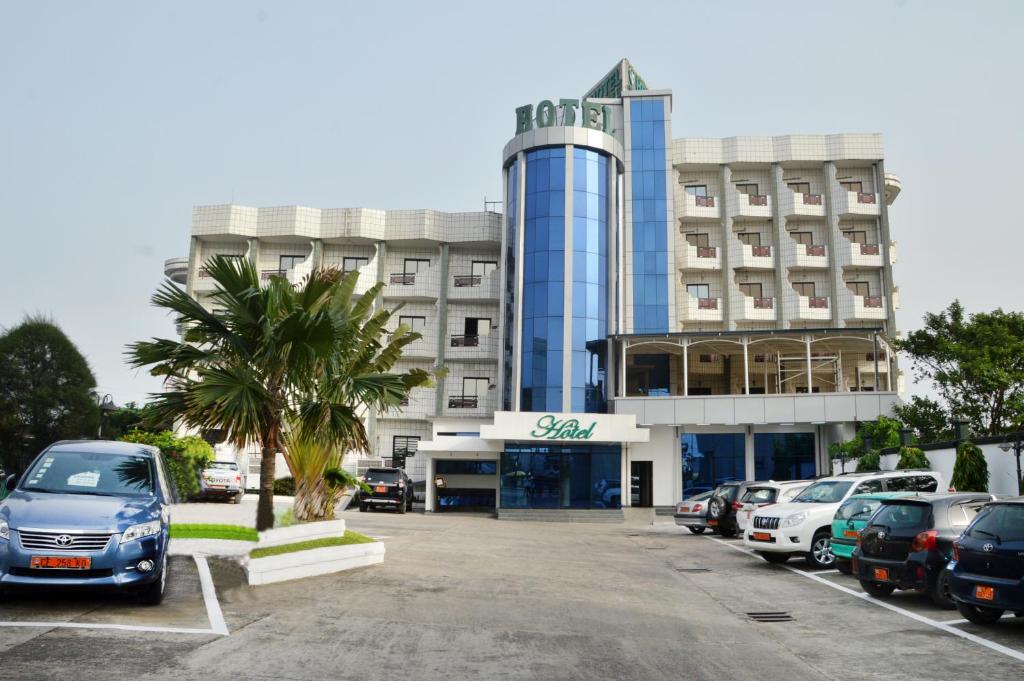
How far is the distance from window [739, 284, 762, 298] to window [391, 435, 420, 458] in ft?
68.6

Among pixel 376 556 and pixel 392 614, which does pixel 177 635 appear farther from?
pixel 376 556

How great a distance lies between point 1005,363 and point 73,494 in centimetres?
3253

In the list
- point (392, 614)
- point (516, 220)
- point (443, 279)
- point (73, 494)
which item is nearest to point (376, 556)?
point (392, 614)

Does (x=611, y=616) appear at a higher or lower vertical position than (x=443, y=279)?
lower

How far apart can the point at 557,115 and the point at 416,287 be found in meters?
13.0

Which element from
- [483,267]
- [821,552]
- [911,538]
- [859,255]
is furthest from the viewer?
[483,267]

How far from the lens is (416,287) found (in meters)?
49.5

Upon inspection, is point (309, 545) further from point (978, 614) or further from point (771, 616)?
point (978, 614)

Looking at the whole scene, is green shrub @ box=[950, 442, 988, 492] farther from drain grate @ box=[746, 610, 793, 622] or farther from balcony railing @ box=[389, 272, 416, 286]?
balcony railing @ box=[389, 272, 416, 286]

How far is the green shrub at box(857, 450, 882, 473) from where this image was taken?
28.3 meters

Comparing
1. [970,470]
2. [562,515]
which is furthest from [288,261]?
[970,470]

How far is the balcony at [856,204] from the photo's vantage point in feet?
155

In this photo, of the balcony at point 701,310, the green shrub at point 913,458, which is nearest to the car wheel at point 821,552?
the green shrub at point 913,458

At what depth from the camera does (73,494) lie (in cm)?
991
